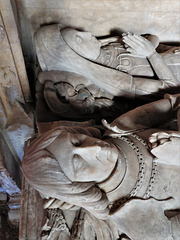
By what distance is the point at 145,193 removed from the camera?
160 cm

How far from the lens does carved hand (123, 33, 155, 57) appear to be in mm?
2047

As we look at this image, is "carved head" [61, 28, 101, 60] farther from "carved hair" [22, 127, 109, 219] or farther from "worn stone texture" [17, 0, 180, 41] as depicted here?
"carved hair" [22, 127, 109, 219]

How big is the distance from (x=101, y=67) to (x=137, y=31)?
1.80 ft

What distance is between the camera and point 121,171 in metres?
1.58

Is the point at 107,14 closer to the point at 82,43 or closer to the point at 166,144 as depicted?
the point at 82,43

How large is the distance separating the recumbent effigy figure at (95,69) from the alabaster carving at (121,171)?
0.31m

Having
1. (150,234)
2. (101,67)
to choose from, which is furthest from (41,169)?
(101,67)

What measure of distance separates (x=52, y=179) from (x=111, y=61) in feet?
3.91

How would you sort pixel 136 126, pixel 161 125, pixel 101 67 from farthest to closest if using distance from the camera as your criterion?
pixel 101 67 < pixel 161 125 < pixel 136 126

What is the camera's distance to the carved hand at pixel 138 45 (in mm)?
2047

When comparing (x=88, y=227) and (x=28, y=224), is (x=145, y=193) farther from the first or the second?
(x=28, y=224)

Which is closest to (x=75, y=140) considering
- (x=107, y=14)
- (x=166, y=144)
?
(x=166, y=144)

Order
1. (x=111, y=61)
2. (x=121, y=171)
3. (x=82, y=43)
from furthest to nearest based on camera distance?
(x=111, y=61)
(x=82, y=43)
(x=121, y=171)

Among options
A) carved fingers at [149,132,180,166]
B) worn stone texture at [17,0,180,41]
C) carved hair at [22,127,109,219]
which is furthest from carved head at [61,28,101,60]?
carved fingers at [149,132,180,166]
